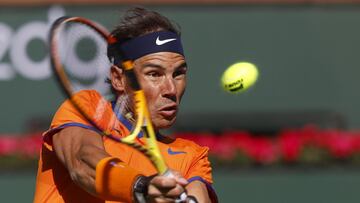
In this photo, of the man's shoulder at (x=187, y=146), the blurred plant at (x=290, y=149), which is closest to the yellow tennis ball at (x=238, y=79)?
the man's shoulder at (x=187, y=146)

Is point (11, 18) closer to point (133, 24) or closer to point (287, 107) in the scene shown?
point (287, 107)

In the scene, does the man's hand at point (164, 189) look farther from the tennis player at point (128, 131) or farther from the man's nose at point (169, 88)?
the man's nose at point (169, 88)

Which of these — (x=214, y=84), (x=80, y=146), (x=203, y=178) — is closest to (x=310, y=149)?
(x=214, y=84)

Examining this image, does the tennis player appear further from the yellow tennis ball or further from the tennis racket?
the yellow tennis ball

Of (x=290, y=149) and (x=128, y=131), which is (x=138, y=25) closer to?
(x=128, y=131)

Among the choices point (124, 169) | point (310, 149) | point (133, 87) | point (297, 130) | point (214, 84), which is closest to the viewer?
point (124, 169)

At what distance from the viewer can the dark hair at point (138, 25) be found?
4.51 m

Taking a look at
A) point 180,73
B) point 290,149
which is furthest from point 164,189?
point 290,149

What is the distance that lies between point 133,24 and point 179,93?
41 cm

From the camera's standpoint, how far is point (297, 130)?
33.3 feet

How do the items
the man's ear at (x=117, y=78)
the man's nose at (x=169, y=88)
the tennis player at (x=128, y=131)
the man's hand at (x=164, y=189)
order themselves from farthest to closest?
the man's ear at (x=117, y=78) < the man's nose at (x=169, y=88) < the tennis player at (x=128, y=131) < the man's hand at (x=164, y=189)

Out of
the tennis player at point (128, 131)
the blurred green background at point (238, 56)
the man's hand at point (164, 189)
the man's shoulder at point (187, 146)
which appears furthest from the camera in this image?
the blurred green background at point (238, 56)

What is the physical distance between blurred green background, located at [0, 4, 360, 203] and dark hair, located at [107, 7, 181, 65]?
6.06 metres

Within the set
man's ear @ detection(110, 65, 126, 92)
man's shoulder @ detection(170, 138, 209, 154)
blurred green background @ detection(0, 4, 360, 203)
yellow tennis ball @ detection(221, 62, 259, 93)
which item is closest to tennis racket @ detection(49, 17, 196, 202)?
man's ear @ detection(110, 65, 126, 92)
